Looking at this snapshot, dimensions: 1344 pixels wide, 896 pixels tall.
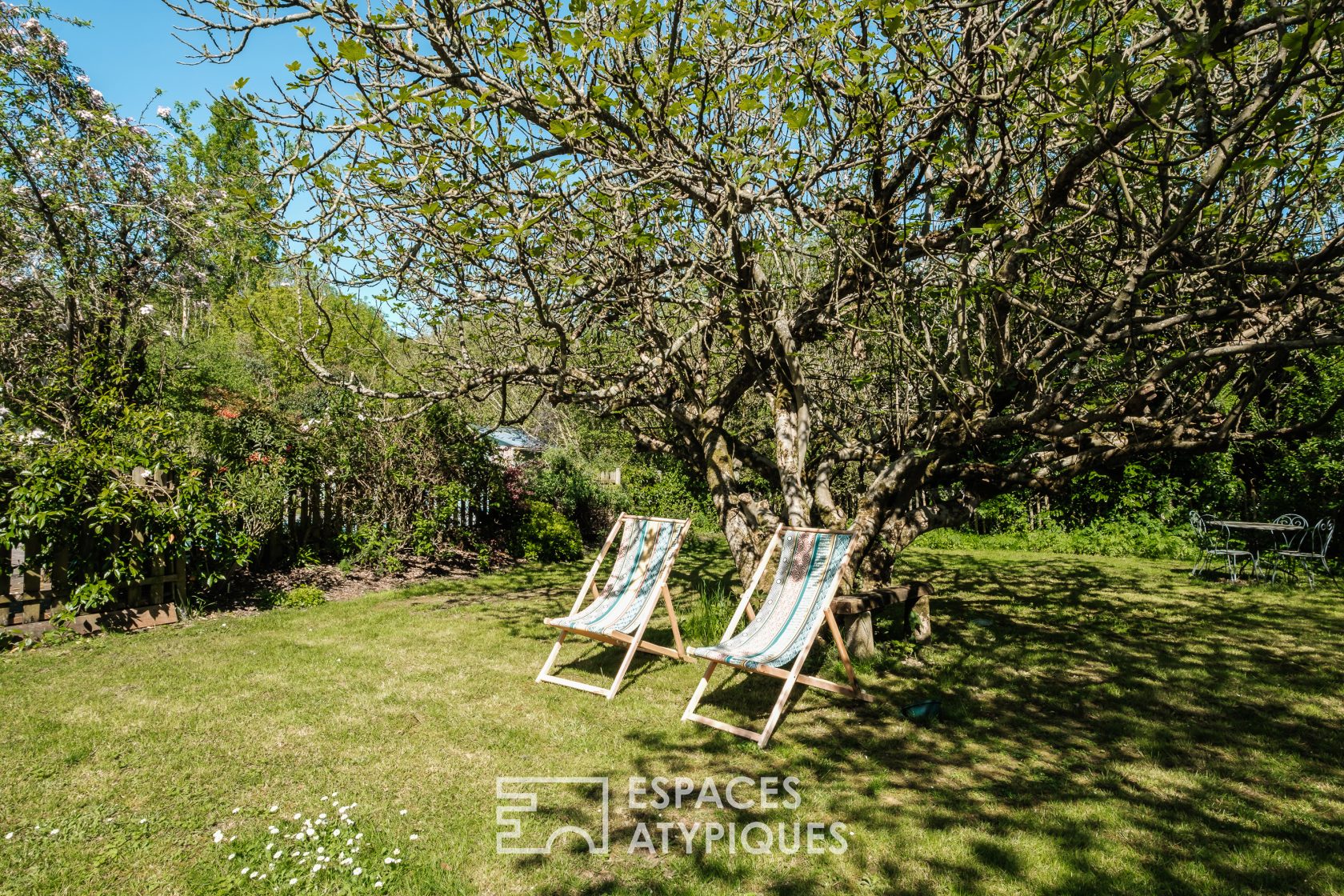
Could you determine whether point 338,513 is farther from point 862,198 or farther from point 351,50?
point 862,198

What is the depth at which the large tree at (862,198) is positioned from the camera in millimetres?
3947

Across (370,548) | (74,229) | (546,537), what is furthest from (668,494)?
(74,229)

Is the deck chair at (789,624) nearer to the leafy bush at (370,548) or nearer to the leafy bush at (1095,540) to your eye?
the leafy bush at (370,548)

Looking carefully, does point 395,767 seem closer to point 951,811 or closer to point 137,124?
point 951,811

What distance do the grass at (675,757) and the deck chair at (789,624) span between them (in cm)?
25

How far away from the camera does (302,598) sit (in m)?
7.67

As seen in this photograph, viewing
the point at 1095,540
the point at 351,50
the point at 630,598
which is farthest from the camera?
the point at 1095,540

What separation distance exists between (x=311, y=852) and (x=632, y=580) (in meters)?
3.30

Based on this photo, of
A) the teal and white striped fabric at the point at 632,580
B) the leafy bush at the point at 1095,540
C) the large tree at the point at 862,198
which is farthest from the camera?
the leafy bush at the point at 1095,540

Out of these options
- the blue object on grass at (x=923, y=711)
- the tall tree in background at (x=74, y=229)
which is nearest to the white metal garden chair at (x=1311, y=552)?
the blue object on grass at (x=923, y=711)

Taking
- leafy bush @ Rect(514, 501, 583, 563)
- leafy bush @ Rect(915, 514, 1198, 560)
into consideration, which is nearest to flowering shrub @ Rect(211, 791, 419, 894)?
leafy bush @ Rect(514, 501, 583, 563)

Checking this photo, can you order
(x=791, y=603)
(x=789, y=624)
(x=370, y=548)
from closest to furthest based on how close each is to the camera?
1. (x=789, y=624)
2. (x=791, y=603)
3. (x=370, y=548)

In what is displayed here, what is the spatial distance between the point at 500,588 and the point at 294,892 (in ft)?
20.9

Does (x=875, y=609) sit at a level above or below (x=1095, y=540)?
below
